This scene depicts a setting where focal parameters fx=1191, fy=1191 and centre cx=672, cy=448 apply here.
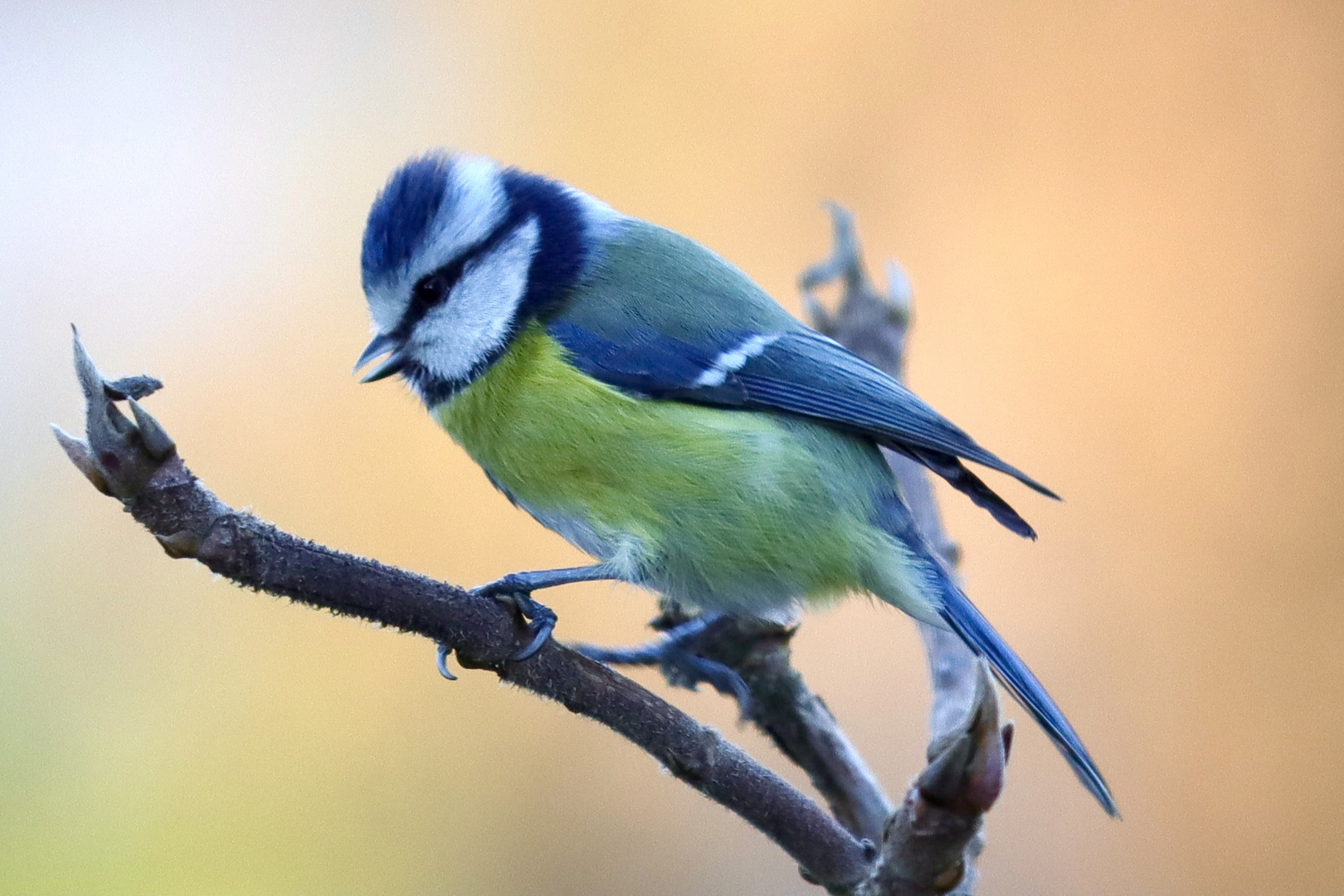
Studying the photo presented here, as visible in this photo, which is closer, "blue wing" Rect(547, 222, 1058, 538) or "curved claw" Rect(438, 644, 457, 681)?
"curved claw" Rect(438, 644, 457, 681)

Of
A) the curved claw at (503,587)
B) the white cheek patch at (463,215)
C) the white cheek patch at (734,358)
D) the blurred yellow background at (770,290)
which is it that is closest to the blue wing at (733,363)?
the white cheek patch at (734,358)

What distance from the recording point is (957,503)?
5.79 ft

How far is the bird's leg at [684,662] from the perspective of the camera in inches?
36.8

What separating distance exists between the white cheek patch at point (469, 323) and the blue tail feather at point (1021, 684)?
0.42 m

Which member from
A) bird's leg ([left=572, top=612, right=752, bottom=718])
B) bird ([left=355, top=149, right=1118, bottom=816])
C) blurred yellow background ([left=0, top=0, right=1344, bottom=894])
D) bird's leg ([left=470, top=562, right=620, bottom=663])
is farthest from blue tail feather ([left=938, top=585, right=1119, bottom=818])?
blurred yellow background ([left=0, top=0, right=1344, bottom=894])

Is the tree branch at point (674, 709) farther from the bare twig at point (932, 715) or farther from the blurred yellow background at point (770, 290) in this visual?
the blurred yellow background at point (770, 290)

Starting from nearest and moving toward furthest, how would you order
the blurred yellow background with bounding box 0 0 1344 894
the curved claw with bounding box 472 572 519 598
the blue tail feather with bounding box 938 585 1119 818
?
the curved claw with bounding box 472 572 519 598 → the blue tail feather with bounding box 938 585 1119 818 → the blurred yellow background with bounding box 0 0 1344 894

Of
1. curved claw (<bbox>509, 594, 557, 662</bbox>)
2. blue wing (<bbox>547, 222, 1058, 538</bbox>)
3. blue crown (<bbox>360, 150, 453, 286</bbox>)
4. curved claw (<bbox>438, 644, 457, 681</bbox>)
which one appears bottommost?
curved claw (<bbox>438, 644, 457, 681</bbox>)

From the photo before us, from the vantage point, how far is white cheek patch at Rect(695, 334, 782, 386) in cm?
97

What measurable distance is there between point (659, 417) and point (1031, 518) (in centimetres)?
96

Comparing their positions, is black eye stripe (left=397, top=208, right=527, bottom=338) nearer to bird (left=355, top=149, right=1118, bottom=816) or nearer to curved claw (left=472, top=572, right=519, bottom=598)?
bird (left=355, top=149, right=1118, bottom=816)

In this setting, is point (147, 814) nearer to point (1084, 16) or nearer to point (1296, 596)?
point (1296, 596)

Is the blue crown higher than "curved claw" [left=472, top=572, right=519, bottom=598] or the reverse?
higher

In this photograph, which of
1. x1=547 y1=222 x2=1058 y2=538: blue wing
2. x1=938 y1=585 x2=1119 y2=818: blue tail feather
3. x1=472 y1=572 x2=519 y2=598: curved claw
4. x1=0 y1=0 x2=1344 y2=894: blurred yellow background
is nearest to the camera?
x1=472 y1=572 x2=519 y2=598: curved claw
